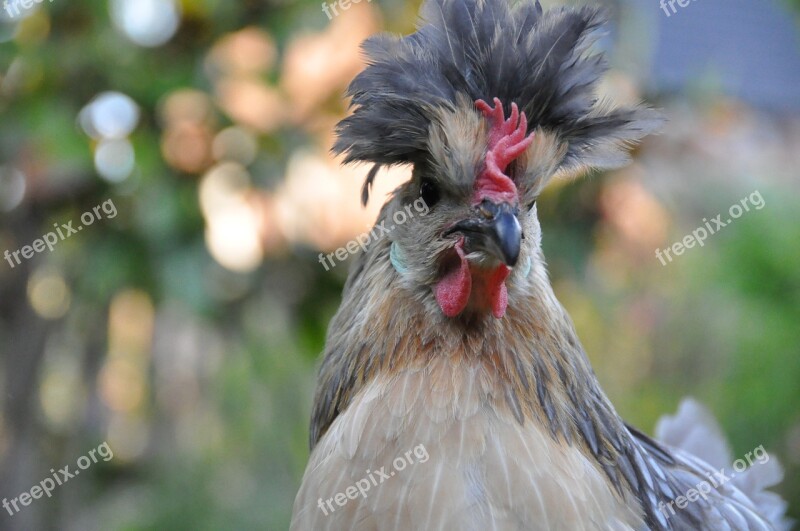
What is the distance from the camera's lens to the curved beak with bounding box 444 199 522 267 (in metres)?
1.48

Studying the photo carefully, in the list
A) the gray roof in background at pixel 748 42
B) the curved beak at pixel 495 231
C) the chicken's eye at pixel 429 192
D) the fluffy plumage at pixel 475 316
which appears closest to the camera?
the curved beak at pixel 495 231

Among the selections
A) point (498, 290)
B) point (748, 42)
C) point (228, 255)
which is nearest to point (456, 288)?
point (498, 290)

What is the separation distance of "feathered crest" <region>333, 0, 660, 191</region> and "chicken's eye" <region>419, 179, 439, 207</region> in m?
0.06

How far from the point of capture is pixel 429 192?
1.72m

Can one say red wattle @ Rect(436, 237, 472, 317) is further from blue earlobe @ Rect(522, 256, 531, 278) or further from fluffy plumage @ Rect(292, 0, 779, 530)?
blue earlobe @ Rect(522, 256, 531, 278)

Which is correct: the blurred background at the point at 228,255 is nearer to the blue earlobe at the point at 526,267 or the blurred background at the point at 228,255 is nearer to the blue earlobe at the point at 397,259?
the blue earlobe at the point at 397,259

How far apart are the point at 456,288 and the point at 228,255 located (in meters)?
2.43

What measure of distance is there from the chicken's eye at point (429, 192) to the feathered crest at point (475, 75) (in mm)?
58

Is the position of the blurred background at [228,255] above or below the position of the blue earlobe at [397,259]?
above

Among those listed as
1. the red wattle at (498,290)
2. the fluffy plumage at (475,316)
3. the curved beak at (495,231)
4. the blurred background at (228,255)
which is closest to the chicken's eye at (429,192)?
the fluffy plumage at (475,316)

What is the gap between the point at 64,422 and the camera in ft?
14.1

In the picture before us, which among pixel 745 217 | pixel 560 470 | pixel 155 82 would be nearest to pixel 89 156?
pixel 155 82

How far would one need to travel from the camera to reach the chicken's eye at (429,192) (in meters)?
1.71

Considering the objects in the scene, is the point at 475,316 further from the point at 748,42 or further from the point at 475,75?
the point at 748,42
